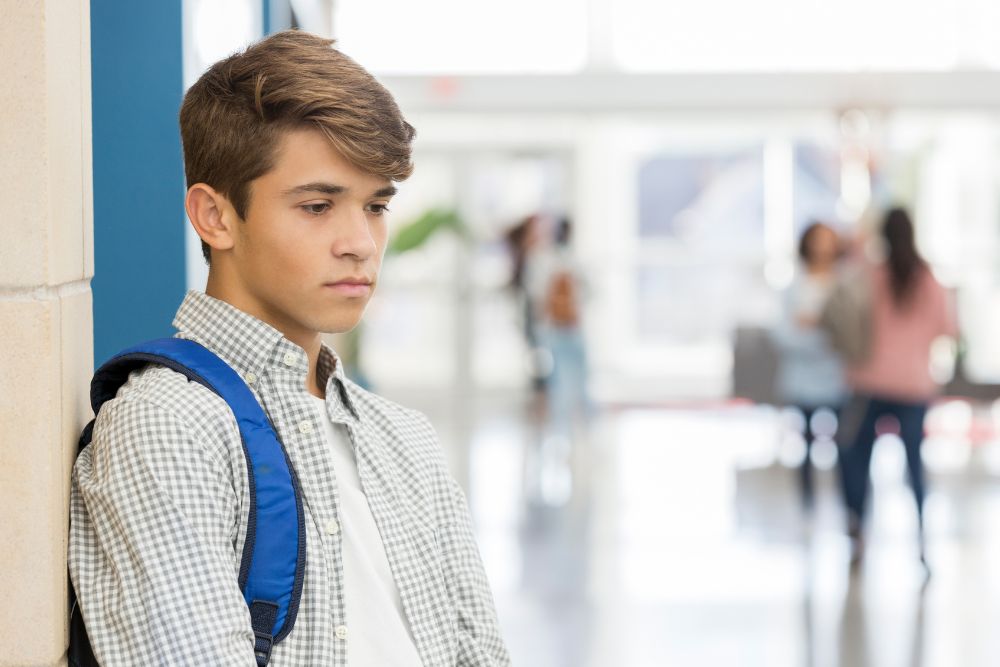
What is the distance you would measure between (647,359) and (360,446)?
1220 cm

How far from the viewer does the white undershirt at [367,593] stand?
1402mm

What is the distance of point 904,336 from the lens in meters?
5.75

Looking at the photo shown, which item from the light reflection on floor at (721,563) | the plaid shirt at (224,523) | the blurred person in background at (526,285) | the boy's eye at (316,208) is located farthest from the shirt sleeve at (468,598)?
the blurred person in background at (526,285)

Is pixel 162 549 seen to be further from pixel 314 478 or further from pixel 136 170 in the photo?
pixel 136 170

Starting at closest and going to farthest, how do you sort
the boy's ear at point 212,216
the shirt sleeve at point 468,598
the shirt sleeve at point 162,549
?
1. the shirt sleeve at point 162,549
2. the boy's ear at point 212,216
3. the shirt sleeve at point 468,598

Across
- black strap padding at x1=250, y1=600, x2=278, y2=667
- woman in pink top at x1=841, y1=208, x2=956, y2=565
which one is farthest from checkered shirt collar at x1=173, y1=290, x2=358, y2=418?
woman in pink top at x1=841, y1=208, x2=956, y2=565

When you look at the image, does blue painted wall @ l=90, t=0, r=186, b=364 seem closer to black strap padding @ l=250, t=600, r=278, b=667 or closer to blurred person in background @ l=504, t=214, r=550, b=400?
black strap padding @ l=250, t=600, r=278, b=667

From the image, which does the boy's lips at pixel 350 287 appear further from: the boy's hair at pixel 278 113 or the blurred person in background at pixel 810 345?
the blurred person in background at pixel 810 345

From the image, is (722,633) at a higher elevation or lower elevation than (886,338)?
lower

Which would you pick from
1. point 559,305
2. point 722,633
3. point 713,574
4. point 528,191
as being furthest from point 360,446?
point 528,191

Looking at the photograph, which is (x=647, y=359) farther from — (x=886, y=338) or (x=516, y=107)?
(x=886, y=338)

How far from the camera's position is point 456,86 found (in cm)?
1053

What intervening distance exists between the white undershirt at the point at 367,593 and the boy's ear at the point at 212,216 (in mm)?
205

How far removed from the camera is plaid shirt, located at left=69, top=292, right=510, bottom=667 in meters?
1.20
